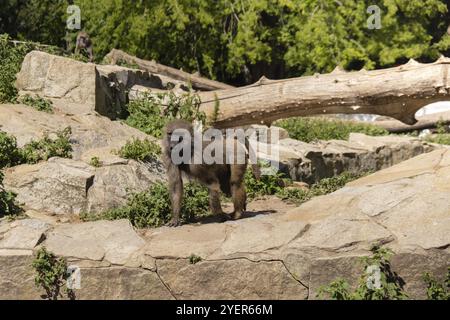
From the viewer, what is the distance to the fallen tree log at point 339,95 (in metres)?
13.1

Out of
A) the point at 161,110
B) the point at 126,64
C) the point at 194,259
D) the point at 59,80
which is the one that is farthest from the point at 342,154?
the point at 194,259

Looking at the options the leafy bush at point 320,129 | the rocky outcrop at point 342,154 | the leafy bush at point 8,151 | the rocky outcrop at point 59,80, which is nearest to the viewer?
the leafy bush at point 8,151

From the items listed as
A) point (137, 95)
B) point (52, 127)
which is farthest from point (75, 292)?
point (137, 95)

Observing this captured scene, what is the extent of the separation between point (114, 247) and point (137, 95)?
707 cm

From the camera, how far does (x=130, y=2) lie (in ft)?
76.0

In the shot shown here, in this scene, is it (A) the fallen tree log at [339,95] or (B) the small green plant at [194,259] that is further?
(A) the fallen tree log at [339,95]

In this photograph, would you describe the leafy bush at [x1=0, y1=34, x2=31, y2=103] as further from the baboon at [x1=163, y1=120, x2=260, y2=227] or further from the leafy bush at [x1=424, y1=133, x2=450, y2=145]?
the leafy bush at [x1=424, y1=133, x2=450, y2=145]

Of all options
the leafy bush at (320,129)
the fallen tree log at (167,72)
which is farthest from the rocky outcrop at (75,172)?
the fallen tree log at (167,72)

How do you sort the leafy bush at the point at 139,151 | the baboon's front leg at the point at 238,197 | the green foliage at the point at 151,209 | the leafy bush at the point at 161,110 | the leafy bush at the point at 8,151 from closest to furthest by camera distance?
the baboon's front leg at the point at 238,197 < the green foliage at the point at 151,209 < the leafy bush at the point at 8,151 < the leafy bush at the point at 139,151 < the leafy bush at the point at 161,110

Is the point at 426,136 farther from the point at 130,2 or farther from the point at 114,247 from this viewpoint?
the point at 114,247

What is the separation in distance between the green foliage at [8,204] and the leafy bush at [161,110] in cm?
422

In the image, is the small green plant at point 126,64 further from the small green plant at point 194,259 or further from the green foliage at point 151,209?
the small green plant at point 194,259

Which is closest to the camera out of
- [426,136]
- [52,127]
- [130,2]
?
[52,127]

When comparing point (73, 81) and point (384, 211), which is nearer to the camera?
point (384, 211)
